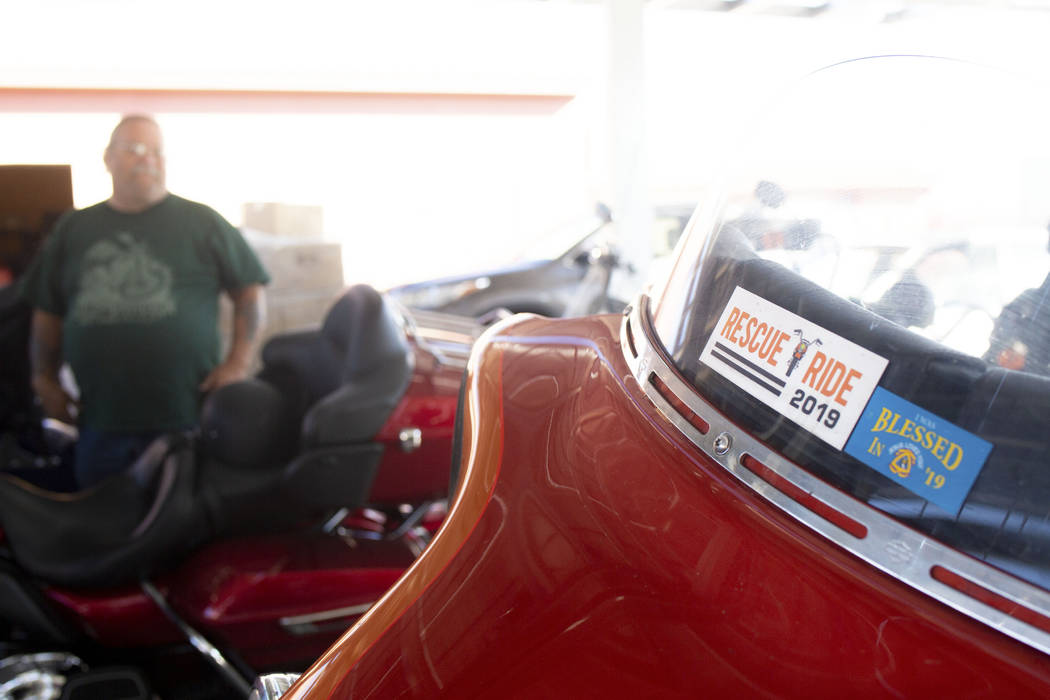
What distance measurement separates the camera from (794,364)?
788mm

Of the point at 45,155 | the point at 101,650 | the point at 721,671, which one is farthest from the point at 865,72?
the point at 45,155

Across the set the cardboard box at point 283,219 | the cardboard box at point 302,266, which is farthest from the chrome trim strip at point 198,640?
the cardboard box at point 283,219

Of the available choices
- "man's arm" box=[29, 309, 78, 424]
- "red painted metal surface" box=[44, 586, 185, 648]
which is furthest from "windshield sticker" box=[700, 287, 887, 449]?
"man's arm" box=[29, 309, 78, 424]

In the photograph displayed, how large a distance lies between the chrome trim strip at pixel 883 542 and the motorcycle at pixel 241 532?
169 centimetres

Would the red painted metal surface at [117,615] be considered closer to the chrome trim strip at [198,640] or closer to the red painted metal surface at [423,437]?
the chrome trim strip at [198,640]

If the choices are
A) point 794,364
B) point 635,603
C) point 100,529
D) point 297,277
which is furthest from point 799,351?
point 297,277

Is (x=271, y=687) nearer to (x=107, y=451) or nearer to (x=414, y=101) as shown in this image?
(x=107, y=451)

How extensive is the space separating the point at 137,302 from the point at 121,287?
7 cm

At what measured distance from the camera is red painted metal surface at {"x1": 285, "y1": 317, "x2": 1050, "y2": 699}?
1.90 feet

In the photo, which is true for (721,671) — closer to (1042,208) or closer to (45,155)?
(1042,208)

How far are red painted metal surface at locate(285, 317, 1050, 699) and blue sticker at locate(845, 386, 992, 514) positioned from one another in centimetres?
8

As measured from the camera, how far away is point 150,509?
2.27 metres

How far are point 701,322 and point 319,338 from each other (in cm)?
199

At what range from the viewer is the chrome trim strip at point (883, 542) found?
23.4 inches
